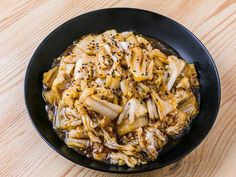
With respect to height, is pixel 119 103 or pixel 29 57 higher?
pixel 29 57

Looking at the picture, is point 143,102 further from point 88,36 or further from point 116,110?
Result: point 88,36

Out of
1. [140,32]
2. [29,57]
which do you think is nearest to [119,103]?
[140,32]

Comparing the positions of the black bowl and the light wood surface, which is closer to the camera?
the black bowl

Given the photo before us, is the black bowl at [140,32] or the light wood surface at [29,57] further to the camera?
the light wood surface at [29,57]

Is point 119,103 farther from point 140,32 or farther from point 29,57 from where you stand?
point 29,57
